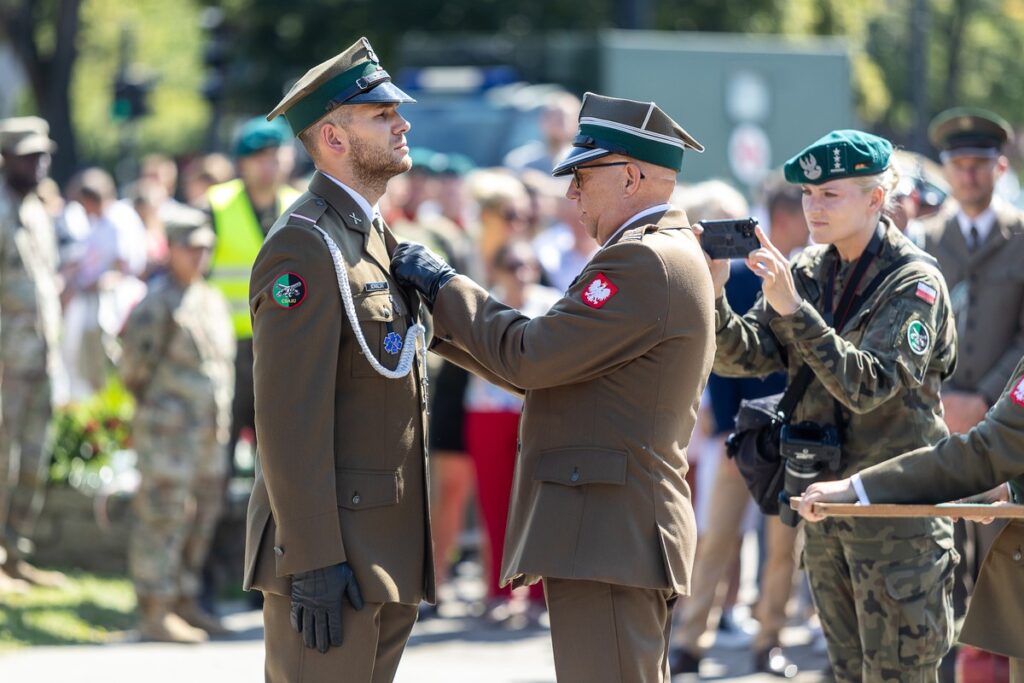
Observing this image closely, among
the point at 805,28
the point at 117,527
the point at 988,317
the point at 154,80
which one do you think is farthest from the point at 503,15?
the point at 988,317

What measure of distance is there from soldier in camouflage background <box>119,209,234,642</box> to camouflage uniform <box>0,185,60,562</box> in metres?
0.85

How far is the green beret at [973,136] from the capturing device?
7.09 m

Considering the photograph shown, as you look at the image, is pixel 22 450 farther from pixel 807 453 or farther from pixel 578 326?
A: pixel 578 326

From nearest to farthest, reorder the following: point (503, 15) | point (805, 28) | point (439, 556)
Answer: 1. point (439, 556)
2. point (503, 15)
3. point (805, 28)

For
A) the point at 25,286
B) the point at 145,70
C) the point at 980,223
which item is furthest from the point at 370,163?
→ the point at 145,70

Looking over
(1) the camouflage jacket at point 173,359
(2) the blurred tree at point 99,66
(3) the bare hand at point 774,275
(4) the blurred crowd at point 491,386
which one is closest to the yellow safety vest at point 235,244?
(4) the blurred crowd at point 491,386

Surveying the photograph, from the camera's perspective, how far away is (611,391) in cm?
446

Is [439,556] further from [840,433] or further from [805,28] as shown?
[805,28]

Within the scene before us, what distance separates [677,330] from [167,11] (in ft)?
127

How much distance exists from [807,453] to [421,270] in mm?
1401

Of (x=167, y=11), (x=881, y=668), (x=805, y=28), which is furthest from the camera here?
(x=167, y=11)

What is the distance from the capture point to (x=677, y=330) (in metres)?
4.44

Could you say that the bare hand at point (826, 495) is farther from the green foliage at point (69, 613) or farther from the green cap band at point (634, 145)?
the green foliage at point (69, 613)

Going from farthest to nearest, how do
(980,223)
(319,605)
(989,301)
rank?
1. (980,223)
2. (989,301)
3. (319,605)
